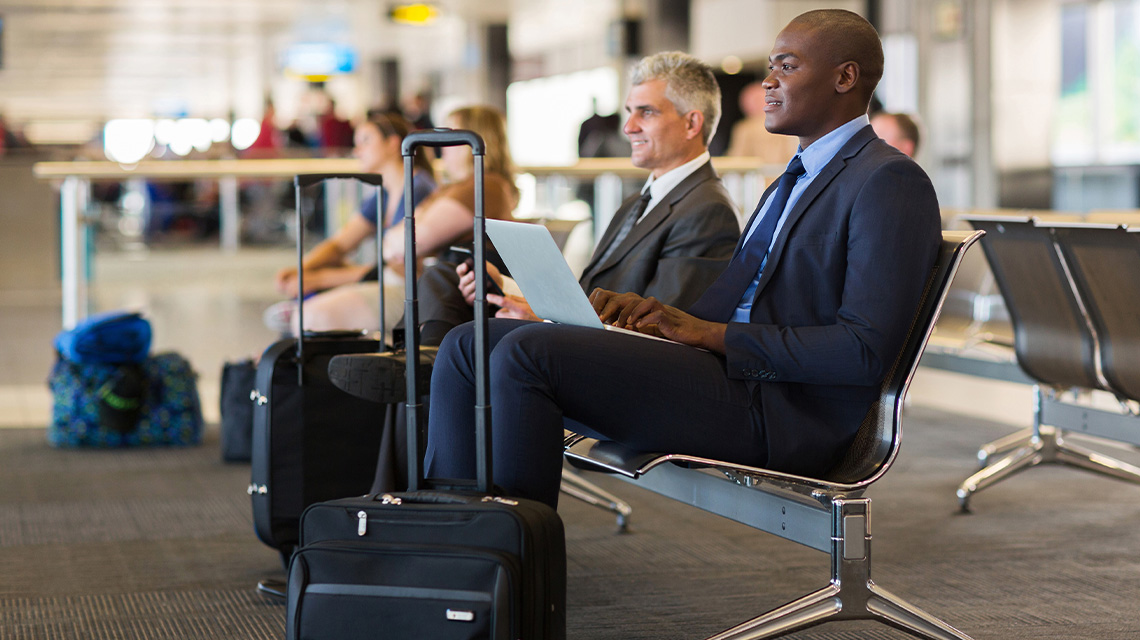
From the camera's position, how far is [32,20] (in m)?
20.3

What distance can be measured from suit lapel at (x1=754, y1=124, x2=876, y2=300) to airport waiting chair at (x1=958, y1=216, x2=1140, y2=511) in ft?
4.18

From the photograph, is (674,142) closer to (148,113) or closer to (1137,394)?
(1137,394)

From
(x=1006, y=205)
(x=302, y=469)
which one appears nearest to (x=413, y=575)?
(x=302, y=469)

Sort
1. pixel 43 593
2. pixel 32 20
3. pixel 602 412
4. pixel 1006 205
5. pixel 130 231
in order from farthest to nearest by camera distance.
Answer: pixel 32 20 < pixel 130 231 < pixel 1006 205 < pixel 43 593 < pixel 602 412

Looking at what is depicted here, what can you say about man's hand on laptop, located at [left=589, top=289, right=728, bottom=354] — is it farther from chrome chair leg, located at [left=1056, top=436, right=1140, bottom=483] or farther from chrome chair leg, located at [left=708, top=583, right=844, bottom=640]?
chrome chair leg, located at [left=1056, top=436, right=1140, bottom=483]

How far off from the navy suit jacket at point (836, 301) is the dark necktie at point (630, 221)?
740 mm

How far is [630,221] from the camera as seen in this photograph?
2.95 metres

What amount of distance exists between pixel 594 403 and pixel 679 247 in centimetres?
71

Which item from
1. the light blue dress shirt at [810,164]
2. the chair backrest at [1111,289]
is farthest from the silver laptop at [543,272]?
the chair backrest at [1111,289]

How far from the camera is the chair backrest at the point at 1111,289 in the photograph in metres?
3.13

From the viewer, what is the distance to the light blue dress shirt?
227 cm

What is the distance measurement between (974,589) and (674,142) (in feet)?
4.07

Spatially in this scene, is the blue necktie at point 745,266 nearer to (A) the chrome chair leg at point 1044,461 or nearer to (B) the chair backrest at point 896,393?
(B) the chair backrest at point 896,393

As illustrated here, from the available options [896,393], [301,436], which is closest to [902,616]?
[896,393]
